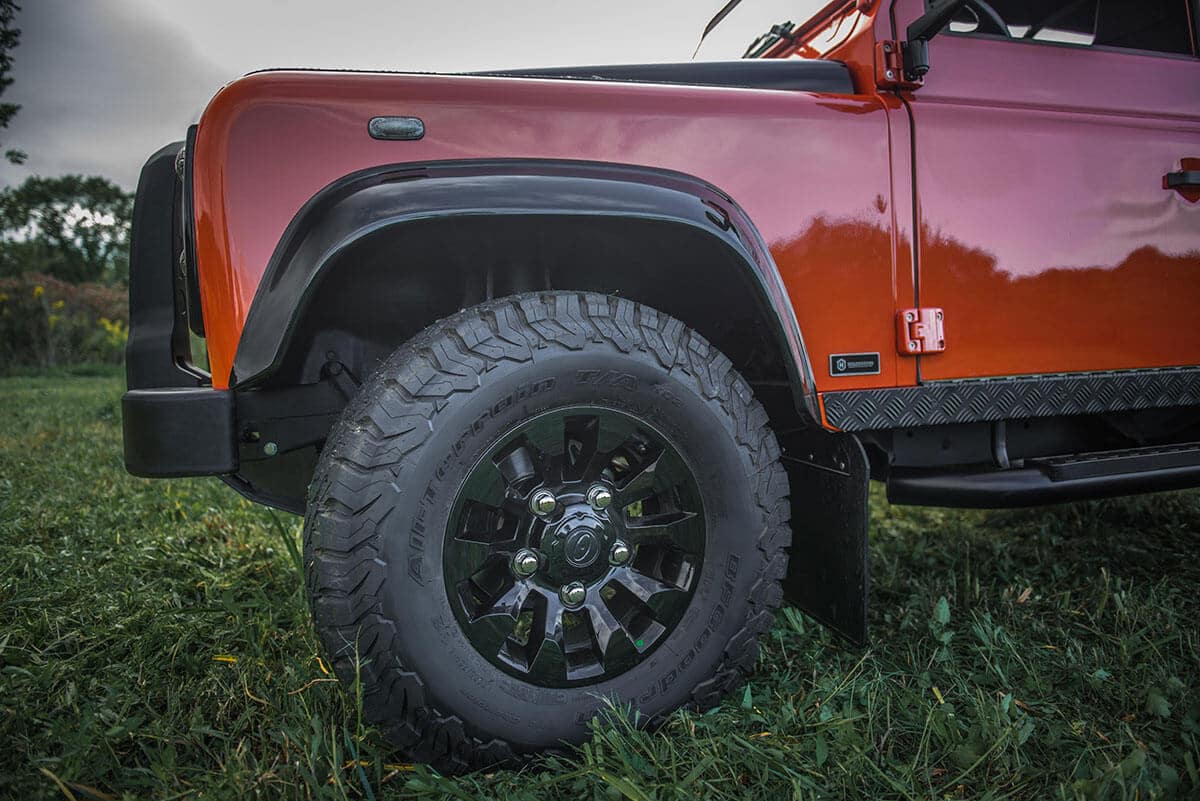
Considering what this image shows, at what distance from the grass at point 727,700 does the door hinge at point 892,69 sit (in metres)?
1.43

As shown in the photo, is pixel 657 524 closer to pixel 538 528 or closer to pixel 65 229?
pixel 538 528

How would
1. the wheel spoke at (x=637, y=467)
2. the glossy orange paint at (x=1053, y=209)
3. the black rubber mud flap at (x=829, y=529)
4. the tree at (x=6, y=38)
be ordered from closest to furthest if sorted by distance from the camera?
the wheel spoke at (x=637, y=467)
the black rubber mud flap at (x=829, y=529)
the glossy orange paint at (x=1053, y=209)
the tree at (x=6, y=38)

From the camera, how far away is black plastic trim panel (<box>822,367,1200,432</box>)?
5.53 ft

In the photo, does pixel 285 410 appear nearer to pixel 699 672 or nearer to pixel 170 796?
pixel 170 796

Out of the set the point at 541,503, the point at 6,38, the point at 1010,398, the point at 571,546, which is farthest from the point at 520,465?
the point at 6,38

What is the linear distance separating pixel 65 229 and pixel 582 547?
20.6 metres

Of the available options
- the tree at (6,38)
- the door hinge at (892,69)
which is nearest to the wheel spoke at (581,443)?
the door hinge at (892,69)

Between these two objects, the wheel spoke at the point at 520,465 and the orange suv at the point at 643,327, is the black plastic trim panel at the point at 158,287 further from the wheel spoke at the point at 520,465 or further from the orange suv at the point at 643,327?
the wheel spoke at the point at 520,465

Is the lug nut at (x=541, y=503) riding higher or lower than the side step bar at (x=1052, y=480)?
higher

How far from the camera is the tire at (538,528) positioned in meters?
1.29

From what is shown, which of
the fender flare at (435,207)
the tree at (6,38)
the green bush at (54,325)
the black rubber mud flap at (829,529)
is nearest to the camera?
the fender flare at (435,207)

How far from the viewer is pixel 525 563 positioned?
1.42 m

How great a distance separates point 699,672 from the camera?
1.51 metres

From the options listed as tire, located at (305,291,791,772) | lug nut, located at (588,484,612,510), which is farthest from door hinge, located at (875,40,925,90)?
lug nut, located at (588,484,612,510)
